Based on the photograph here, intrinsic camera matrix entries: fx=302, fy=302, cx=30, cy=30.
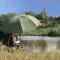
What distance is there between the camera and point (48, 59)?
457 centimetres

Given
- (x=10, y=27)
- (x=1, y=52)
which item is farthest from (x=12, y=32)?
(x=1, y=52)

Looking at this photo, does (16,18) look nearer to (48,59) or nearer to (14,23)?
(14,23)

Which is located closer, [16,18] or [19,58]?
[19,58]

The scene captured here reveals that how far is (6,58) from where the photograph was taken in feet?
14.6

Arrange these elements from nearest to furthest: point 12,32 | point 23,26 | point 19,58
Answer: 1. point 19,58
2. point 23,26
3. point 12,32

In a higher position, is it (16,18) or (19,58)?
(16,18)

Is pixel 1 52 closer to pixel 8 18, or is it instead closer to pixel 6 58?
pixel 6 58

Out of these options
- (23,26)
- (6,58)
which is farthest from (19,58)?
(23,26)

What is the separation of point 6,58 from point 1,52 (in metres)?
0.37

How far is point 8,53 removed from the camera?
4.71 meters

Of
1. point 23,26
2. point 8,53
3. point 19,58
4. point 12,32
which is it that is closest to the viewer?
point 19,58

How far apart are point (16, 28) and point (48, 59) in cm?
392

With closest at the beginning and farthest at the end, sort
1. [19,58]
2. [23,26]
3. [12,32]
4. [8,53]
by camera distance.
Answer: [19,58] < [8,53] < [23,26] < [12,32]

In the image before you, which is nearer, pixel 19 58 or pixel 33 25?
pixel 19 58
